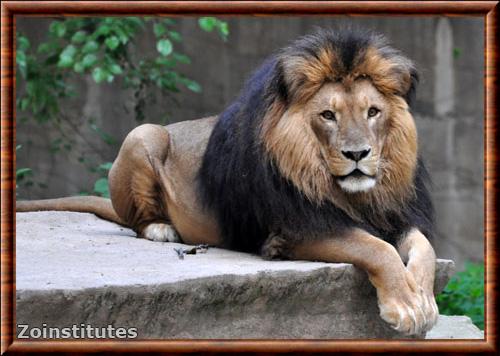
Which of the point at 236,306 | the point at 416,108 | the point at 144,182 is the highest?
the point at 416,108

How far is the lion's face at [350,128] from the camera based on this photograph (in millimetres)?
4105

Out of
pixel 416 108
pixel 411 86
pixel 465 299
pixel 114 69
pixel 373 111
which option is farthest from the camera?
pixel 416 108

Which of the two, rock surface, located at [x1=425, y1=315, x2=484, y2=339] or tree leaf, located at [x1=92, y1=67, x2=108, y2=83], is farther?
tree leaf, located at [x1=92, y1=67, x2=108, y2=83]

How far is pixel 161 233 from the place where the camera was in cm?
523

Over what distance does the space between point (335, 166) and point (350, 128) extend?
182 mm

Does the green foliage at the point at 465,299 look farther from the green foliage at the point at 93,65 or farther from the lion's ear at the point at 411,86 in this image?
the green foliage at the point at 93,65

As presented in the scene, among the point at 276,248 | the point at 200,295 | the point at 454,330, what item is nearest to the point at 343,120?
the point at 276,248

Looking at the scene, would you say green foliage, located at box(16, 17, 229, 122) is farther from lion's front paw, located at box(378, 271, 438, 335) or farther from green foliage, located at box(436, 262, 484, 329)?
lion's front paw, located at box(378, 271, 438, 335)

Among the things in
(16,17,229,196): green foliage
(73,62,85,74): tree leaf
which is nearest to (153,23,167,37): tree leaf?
(16,17,229,196): green foliage

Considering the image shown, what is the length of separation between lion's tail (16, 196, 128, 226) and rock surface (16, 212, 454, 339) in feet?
5.26

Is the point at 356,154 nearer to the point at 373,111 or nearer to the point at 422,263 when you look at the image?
the point at 373,111

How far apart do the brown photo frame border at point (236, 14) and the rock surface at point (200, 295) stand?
0.14 meters

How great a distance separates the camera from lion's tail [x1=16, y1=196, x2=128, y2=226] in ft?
20.0

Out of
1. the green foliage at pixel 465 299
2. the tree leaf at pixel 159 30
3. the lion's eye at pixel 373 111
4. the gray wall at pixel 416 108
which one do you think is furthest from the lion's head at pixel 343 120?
the gray wall at pixel 416 108
